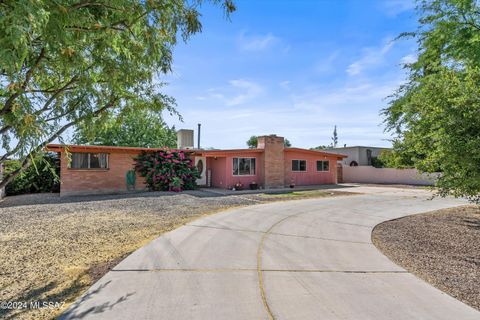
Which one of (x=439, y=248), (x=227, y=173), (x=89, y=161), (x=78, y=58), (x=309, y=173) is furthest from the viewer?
(x=309, y=173)

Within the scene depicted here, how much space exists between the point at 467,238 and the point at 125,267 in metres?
7.75

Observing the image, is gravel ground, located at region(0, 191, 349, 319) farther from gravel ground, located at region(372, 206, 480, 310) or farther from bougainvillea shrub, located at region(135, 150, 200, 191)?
gravel ground, located at region(372, 206, 480, 310)

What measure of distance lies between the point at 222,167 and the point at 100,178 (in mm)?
7491

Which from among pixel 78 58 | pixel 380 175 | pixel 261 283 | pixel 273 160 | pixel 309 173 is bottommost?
pixel 261 283

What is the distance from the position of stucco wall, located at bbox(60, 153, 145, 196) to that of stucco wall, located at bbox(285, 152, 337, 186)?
415 inches

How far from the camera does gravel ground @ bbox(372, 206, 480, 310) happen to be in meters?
4.10

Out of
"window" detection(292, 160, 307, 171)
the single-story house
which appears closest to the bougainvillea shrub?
the single-story house

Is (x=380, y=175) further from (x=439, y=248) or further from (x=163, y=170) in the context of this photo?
(x=439, y=248)

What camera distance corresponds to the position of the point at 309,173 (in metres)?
22.3

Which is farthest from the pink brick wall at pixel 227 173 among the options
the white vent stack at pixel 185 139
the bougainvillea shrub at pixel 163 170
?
the bougainvillea shrub at pixel 163 170

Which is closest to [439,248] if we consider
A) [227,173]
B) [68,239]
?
[68,239]

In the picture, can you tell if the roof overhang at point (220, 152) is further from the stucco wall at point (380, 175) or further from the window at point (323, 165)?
the stucco wall at point (380, 175)

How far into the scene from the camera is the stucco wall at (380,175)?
82.7ft

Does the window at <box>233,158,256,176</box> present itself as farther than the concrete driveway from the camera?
Yes
